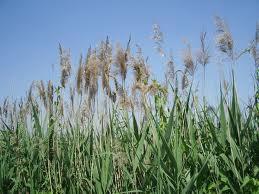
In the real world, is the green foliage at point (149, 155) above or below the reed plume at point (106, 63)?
Result: below

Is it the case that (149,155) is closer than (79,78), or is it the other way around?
(149,155)

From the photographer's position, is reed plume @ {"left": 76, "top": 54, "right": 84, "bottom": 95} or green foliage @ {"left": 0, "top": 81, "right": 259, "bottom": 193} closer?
green foliage @ {"left": 0, "top": 81, "right": 259, "bottom": 193}

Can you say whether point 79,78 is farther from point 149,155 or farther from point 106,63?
point 149,155

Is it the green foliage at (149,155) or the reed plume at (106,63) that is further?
the reed plume at (106,63)

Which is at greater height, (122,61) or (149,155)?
(122,61)

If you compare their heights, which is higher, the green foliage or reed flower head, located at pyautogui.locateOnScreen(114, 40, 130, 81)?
reed flower head, located at pyautogui.locateOnScreen(114, 40, 130, 81)

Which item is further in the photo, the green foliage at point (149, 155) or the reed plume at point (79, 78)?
the reed plume at point (79, 78)

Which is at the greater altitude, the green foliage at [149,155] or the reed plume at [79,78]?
the reed plume at [79,78]

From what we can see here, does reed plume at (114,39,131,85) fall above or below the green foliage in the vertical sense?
above

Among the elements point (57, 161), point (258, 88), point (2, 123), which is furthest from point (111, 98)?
point (2, 123)

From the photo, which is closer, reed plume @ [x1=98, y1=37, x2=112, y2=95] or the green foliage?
the green foliage

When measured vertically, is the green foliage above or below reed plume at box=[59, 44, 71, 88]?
below

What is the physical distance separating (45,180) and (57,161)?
0.27 m

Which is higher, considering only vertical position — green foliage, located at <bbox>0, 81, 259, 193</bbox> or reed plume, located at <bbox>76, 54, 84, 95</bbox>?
reed plume, located at <bbox>76, 54, 84, 95</bbox>
